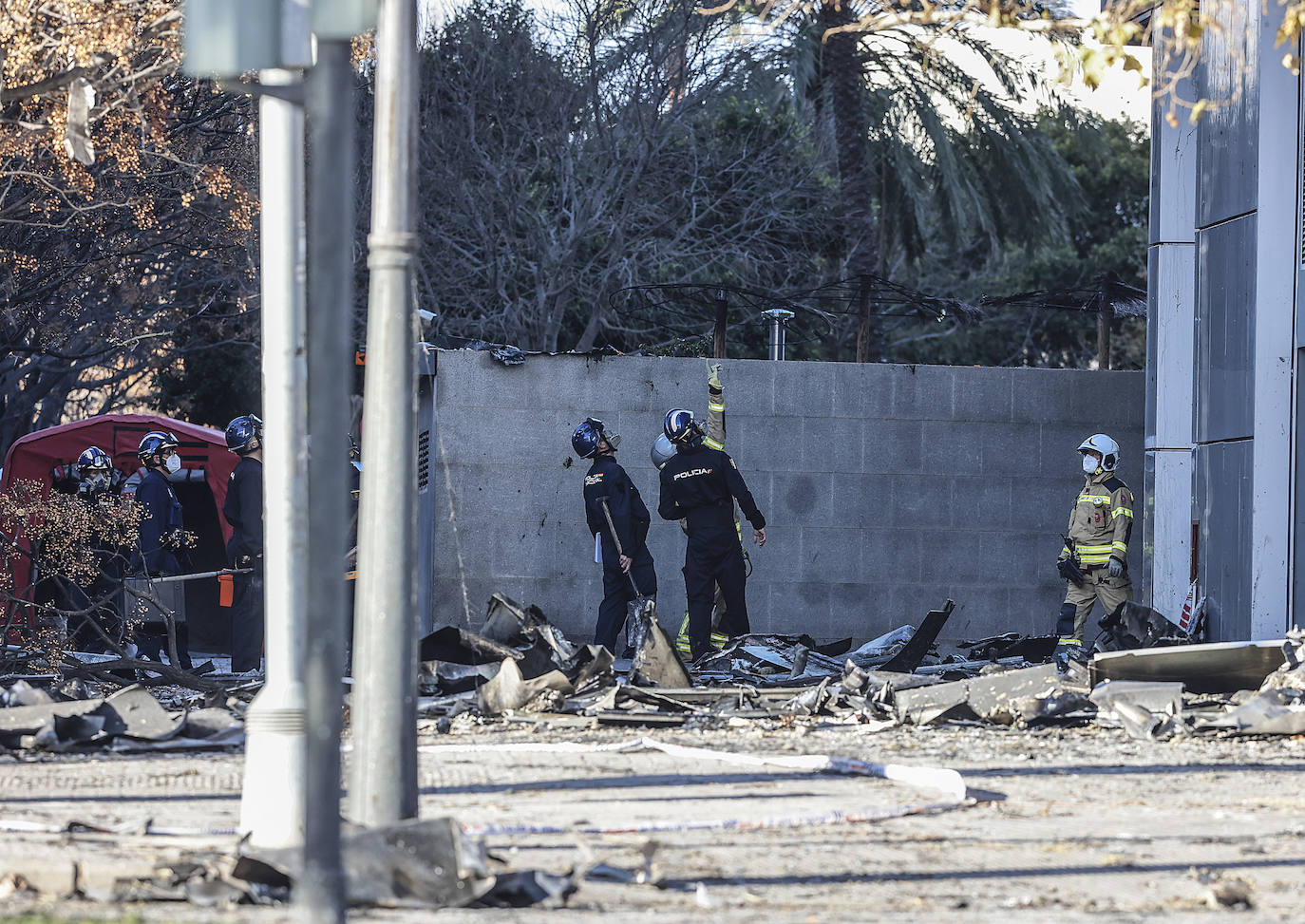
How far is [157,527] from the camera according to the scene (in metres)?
13.9

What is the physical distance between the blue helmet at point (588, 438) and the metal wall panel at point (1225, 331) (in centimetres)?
469

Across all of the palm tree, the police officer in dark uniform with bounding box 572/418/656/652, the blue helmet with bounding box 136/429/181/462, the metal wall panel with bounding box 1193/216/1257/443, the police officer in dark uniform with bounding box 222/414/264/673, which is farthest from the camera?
the palm tree

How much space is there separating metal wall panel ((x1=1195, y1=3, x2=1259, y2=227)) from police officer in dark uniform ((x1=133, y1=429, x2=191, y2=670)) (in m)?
8.54

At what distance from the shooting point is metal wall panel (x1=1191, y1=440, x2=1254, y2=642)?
12234mm

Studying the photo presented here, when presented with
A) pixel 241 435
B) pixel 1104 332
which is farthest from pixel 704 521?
pixel 1104 332

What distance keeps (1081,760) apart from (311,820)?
16.5ft

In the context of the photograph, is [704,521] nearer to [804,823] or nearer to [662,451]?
A: [662,451]

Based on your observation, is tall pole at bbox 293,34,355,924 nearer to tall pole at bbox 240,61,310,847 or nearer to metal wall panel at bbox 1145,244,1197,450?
tall pole at bbox 240,61,310,847

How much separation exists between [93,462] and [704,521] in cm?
552

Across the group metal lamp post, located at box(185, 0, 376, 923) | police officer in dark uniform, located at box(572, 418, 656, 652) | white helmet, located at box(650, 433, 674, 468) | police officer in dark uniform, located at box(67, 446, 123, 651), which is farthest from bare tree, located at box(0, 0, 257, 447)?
white helmet, located at box(650, 433, 674, 468)

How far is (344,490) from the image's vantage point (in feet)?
13.8

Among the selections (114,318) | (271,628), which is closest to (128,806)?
(271,628)

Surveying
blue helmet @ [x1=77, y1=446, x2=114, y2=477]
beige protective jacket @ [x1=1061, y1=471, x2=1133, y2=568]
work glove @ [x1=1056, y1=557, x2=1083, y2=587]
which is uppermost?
blue helmet @ [x1=77, y1=446, x2=114, y2=477]

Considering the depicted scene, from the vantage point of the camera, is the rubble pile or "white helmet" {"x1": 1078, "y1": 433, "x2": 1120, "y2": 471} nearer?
the rubble pile
